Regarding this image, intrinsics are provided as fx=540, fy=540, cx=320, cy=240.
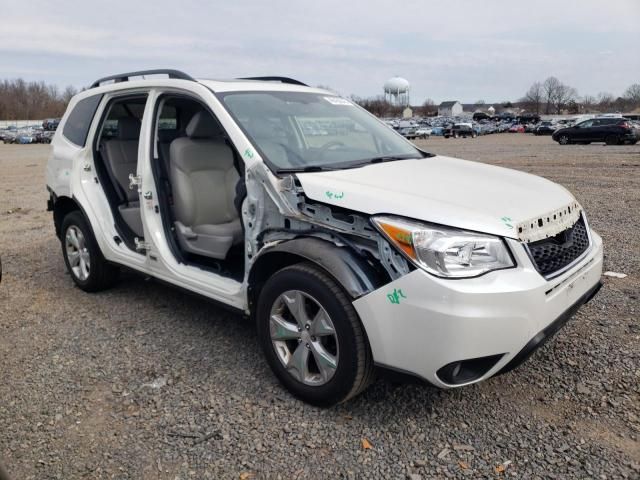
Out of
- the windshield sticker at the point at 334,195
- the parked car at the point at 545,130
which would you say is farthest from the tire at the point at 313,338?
the parked car at the point at 545,130

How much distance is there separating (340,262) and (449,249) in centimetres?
55

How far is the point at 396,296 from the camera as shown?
254 centimetres

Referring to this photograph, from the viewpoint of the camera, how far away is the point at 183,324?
4.27 meters

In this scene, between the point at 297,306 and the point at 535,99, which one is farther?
the point at 535,99

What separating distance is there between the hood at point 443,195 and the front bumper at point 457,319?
213 mm

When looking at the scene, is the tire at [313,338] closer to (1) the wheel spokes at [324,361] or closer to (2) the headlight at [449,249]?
(1) the wheel spokes at [324,361]

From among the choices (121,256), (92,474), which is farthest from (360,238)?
(121,256)

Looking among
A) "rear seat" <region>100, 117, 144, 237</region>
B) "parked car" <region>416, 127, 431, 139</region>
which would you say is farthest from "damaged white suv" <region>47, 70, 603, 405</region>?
"parked car" <region>416, 127, 431, 139</region>

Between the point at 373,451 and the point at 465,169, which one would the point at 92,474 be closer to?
the point at 373,451

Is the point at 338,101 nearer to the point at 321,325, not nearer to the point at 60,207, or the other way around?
the point at 321,325

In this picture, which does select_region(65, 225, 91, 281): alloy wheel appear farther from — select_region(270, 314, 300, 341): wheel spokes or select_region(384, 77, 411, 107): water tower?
select_region(384, 77, 411, 107): water tower

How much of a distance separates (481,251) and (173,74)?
2.65 metres

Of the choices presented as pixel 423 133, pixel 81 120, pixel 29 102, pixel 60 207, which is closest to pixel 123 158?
pixel 81 120

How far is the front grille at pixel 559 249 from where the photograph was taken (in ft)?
8.92
